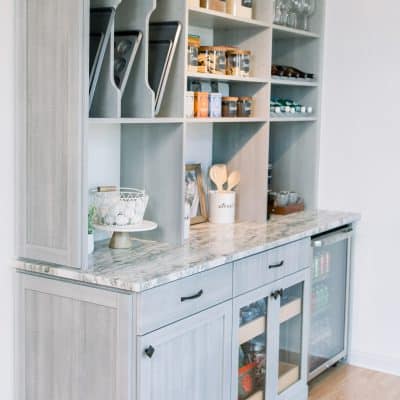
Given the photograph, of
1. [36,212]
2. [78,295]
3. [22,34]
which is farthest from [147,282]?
[22,34]

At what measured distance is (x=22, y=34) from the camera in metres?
2.44

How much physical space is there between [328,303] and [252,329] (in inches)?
36.7

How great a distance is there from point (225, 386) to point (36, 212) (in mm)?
993

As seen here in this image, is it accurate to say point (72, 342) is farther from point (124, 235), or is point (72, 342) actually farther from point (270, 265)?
point (270, 265)

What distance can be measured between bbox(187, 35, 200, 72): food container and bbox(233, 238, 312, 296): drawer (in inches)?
32.4

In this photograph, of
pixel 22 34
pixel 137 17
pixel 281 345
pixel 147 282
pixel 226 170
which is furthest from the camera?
pixel 226 170

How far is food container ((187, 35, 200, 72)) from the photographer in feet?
9.92

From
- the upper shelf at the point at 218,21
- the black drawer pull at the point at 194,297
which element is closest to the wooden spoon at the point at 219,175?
the upper shelf at the point at 218,21

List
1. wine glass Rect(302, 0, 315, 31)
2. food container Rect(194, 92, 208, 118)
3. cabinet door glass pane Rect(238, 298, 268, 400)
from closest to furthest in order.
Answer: cabinet door glass pane Rect(238, 298, 268, 400) → food container Rect(194, 92, 208, 118) → wine glass Rect(302, 0, 315, 31)

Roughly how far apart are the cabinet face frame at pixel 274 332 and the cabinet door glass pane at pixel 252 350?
23mm

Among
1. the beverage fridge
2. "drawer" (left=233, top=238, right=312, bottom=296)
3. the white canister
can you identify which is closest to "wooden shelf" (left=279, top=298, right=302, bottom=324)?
"drawer" (left=233, top=238, right=312, bottom=296)

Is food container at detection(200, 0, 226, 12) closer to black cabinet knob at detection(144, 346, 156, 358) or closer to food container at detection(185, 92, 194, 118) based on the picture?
food container at detection(185, 92, 194, 118)

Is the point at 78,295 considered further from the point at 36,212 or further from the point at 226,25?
the point at 226,25

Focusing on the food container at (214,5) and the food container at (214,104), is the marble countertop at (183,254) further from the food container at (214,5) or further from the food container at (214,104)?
the food container at (214,5)
